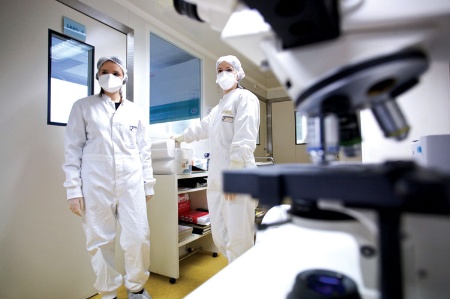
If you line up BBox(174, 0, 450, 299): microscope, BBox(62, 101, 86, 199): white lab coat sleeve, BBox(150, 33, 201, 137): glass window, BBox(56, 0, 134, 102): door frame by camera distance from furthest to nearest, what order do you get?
1. BBox(150, 33, 201, 137): glass window
2. BBox(56, 0, 134, 102): door frame
3. BBox(62, 101, 86, 199): white lab coat sleeve
4. BBox(174, 0, 450, 299): microscope

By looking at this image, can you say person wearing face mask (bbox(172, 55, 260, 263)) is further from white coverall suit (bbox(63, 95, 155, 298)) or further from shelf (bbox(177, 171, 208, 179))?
white coverall suit (bbox(63, 95, 155, 298))

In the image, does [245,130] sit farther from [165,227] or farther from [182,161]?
[165,227]

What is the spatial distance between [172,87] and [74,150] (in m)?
1.49

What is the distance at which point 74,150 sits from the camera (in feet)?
4.66

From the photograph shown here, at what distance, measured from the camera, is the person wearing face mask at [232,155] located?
153cm

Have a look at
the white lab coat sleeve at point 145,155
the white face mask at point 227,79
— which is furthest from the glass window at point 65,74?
the white face mask at point 227,79

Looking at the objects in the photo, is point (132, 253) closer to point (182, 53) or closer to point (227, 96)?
point (227, 96)

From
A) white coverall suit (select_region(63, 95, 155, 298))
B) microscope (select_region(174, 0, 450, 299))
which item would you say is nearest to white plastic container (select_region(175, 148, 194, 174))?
white coverall suit (select_region(63, 95, 155, 298))

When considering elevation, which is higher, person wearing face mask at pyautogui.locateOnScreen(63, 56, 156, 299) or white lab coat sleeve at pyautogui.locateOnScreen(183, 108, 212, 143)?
white lab coat sleeve at pyautogui.locateOnScreen(183, 108, 212, 143)

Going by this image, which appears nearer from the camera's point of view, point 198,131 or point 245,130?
point 245,130

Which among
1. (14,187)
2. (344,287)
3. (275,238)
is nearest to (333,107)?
(344,287)

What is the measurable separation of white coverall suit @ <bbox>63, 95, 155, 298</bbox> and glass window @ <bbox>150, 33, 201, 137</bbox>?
0.76 metres

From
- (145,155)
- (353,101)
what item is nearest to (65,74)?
(145,155)

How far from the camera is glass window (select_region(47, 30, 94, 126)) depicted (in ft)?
5.07
